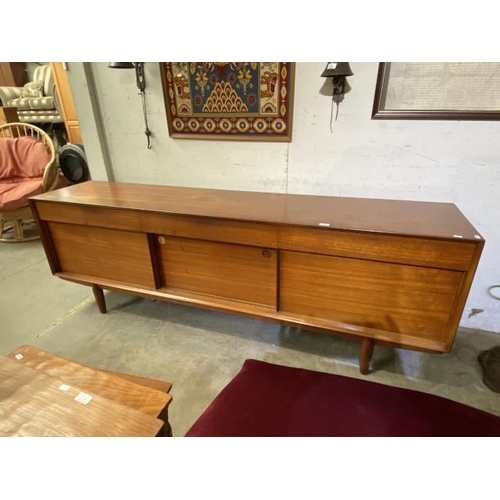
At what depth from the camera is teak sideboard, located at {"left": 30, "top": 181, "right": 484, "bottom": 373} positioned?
3.99ft

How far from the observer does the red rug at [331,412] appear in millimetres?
857

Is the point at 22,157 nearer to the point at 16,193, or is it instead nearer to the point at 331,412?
the point at 16,193

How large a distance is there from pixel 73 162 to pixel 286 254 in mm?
3773

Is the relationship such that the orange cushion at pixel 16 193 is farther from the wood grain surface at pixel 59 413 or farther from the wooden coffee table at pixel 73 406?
the wood grain surface at pixel 59 413

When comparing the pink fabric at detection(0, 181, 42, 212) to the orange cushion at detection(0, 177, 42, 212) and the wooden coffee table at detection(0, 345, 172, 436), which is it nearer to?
the orange cushion at detection(0, 177, 42, 212)

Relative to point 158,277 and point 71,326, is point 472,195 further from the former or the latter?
point 71,326

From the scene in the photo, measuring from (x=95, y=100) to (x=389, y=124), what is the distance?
2.04 meters

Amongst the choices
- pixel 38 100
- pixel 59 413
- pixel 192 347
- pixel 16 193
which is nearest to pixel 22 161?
pixel 16 193

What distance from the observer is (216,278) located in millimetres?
1605

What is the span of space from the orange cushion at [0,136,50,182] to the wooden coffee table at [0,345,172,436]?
3.15 meters

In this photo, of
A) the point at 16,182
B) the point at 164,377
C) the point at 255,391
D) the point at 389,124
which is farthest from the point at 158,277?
the point at 16,182

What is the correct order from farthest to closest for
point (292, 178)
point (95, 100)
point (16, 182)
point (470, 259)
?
point (16, 182)
point (95, 100)
point (292, 178)
point (470, 259)

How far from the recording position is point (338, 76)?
162cm
